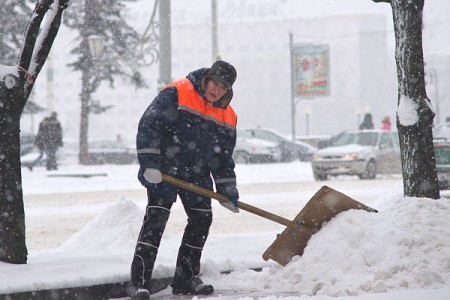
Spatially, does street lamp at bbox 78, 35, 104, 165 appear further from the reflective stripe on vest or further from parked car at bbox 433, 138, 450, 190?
the reflective stripe on vest

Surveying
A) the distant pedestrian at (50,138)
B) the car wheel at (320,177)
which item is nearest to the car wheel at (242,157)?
the distant pedestrian at (50,138)

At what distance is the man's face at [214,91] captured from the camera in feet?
16.0

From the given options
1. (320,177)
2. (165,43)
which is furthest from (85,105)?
(165,43)

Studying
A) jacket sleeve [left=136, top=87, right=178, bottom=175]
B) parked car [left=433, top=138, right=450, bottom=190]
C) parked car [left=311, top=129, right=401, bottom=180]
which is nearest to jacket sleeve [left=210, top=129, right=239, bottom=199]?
jacket sleeve [left=136, top=87, right=178, bottom=175]

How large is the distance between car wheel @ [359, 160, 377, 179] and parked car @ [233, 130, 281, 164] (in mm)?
9332

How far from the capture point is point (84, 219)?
450 inches

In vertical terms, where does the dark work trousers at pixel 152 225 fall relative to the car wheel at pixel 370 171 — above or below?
above

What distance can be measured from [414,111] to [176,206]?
24.8 ft

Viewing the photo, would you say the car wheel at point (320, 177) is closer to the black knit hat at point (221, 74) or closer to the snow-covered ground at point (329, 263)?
the snow-covered ground at point (329, 263)

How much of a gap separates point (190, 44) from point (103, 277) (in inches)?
2686

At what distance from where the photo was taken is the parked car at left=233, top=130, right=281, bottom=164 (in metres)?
28.6

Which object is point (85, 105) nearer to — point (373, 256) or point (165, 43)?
point (165, 43)

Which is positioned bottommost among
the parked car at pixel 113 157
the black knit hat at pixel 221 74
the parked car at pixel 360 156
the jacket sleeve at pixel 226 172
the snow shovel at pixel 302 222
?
the parked car at pixel 113 157

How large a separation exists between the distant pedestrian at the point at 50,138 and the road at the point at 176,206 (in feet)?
22.7
